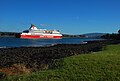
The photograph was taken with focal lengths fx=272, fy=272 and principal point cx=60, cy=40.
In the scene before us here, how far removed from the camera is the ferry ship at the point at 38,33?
13050cm

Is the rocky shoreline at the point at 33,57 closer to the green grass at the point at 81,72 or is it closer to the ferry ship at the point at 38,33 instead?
the green grass at the point at 81,72

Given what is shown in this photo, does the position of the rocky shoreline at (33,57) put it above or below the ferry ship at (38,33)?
below

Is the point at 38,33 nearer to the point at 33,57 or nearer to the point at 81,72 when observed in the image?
the point at 33,57

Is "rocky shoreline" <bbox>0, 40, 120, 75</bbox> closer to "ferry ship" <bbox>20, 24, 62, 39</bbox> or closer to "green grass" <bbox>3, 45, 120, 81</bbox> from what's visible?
"green grass" <bbox>3, 45, 120, 81</bbox>

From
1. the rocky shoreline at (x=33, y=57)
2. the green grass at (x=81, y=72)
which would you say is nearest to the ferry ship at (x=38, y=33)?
the rocky shoreline at (x=33, y=57)

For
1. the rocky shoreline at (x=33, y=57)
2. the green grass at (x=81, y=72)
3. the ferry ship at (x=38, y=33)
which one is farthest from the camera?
the ferry ship at (x=38, y=33)

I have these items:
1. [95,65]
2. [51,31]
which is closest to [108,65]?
[95,65]

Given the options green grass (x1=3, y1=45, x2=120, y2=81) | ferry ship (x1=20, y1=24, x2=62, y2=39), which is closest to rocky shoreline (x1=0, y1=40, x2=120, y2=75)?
green grass (x1=3, y1=45, x2=120, y2=81)

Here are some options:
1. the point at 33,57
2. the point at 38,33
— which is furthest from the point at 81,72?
the point at 38,33

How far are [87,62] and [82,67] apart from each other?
3.90ft

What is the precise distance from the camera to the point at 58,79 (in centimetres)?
1283

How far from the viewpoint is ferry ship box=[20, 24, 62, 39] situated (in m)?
130

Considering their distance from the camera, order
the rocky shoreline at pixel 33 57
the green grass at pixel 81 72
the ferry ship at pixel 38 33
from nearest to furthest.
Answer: the green grass at pixel 81 72
the rocky shoreline at pixel 33 57
the ferry ship at pixel 38 33

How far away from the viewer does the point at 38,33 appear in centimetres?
13450
